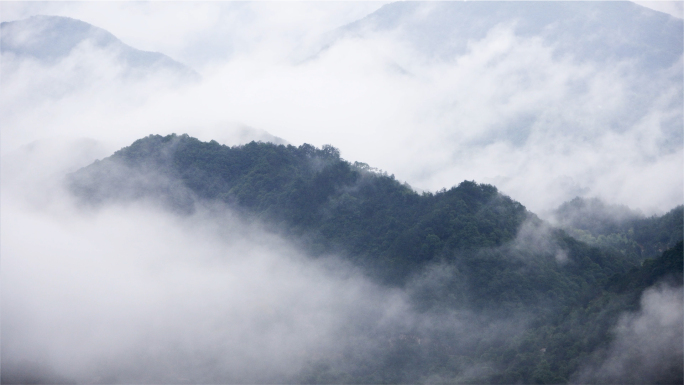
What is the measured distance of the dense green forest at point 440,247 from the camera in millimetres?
30797

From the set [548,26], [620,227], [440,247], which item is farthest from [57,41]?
[620,227]

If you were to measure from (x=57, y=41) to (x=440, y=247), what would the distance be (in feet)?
334

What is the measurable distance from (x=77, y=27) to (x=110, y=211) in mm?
81998

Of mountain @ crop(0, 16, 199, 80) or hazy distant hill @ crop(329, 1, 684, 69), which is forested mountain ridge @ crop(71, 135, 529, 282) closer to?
mountain @ crop(0, 16, 199, 80)

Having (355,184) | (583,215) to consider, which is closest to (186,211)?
(355,184)

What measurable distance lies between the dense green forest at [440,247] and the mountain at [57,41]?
74.8m

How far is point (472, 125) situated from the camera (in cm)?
12512

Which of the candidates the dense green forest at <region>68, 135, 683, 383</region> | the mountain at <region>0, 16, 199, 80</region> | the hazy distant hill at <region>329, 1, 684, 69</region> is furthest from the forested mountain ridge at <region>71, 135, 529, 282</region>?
the hazy distant hill at <region>329, 1, 684, 69</region>

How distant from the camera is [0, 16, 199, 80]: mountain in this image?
11412 centimetres

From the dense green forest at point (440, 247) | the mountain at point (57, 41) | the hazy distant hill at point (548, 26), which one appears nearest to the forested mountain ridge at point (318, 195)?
→ the dense green forest at point (440, 247)

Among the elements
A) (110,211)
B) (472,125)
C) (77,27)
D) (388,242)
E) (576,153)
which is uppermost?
(77,27)

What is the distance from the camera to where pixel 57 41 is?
116 m

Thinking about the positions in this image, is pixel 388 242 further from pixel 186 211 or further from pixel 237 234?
pixel 186 211

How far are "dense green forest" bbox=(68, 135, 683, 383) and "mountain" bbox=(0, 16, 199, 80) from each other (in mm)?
74761
